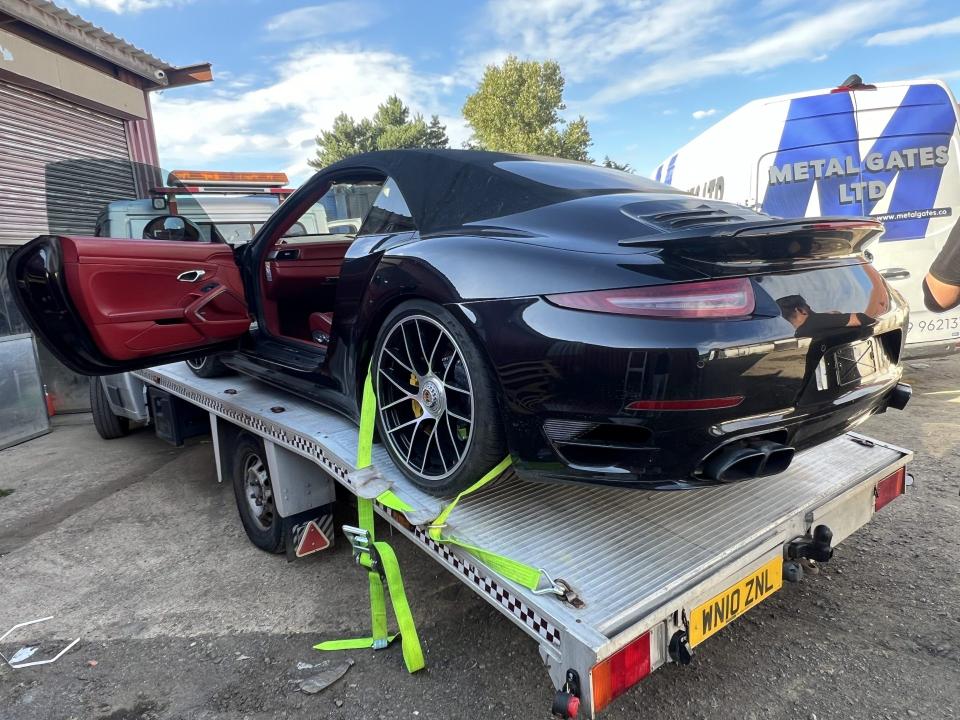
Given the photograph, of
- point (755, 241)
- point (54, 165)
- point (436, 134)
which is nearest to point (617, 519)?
point (755, 241)

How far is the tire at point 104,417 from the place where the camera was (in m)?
5.78

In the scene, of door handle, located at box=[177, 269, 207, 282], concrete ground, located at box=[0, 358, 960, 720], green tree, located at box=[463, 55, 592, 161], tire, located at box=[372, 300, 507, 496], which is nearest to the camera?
tire, located at box=[372, 300, 507, 496]

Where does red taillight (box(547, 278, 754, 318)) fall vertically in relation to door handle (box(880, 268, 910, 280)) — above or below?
above

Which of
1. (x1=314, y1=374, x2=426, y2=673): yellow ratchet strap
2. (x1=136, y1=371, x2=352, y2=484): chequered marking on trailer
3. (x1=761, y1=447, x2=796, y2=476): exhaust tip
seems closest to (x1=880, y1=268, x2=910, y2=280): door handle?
(x1=761, y1=447, x2=796, y2=476): exhaust tip

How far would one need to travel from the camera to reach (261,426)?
10.1 ft

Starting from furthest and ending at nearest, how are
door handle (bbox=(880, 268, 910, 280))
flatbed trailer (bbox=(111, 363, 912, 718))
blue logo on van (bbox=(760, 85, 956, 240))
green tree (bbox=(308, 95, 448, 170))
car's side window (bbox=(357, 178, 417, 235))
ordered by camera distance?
green tree (bbox=(308, 95, 448, 170)) < door handle (bbox=(880, 268, 910, 280)) < blue logo on van (bbox=(760, 85, 956, 240)) < car's side window (bbox=(357, 178, 417, 235)) < flatbed trailer (bbox=(111, 363, 912, 718))

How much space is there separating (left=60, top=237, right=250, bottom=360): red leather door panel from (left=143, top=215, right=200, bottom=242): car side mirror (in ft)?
3.57

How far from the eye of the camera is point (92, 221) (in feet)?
29.2

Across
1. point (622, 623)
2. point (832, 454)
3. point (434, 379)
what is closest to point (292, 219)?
point (434, 379)

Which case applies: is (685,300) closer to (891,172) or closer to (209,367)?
(209,367)

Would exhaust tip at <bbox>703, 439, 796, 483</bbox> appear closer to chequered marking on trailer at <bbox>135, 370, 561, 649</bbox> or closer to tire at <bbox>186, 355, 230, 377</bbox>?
chequered marking on trailer at <bbox>135, 370, 561, 649</bbox>

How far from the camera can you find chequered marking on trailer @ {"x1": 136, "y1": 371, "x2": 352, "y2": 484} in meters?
2.62

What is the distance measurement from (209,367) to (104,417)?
8.84 ft

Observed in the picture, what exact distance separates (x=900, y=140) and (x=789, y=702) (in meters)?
4.69
